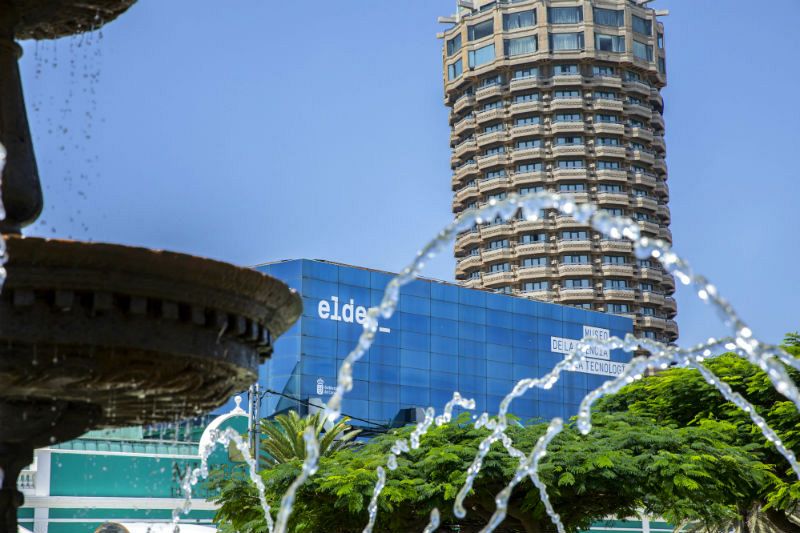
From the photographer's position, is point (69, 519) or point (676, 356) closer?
point (676, 356)

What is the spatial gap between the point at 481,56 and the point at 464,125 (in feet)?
17.3

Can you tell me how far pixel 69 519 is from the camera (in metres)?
34.0

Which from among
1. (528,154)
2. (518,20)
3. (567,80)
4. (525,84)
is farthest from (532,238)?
(518,20)

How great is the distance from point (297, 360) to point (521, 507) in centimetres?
2775

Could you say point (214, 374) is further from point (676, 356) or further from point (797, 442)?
point (797, 442)

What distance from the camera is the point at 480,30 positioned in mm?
91688

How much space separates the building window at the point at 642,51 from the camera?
299 feet

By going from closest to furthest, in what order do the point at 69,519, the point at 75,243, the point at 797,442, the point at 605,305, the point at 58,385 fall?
the point at 75,243, the point at 58,385, the point at 797,442, the point at 69,519, the point at 605,305

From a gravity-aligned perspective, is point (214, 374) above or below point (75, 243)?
below

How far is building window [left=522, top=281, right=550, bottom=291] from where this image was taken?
86188mm

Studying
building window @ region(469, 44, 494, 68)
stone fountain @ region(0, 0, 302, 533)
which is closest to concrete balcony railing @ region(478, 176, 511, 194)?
building window @ region(469, 44, 494, 68)

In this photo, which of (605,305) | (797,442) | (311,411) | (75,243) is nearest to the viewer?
(75,243)

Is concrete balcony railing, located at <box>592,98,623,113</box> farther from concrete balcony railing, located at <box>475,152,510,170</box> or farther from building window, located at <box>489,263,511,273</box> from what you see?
building window, located at <box>489,263,511,273</box>

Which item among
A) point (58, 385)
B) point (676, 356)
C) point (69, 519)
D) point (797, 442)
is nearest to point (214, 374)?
point (58, 385)
